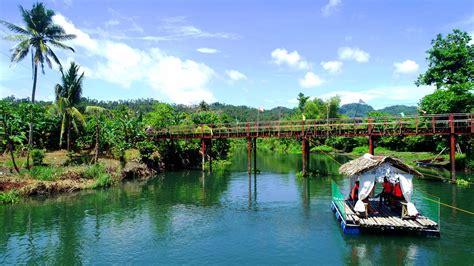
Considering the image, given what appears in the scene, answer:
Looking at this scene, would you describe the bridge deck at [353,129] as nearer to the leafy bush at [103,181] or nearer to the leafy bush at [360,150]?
the leafy bush at [103,181]

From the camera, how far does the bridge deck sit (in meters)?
38.8

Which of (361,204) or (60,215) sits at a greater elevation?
(361,204)

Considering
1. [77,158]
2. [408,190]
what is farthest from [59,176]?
[408,190]

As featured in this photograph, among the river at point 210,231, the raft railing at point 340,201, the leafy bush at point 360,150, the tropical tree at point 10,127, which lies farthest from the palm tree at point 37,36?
the leafy bush at point 360,150

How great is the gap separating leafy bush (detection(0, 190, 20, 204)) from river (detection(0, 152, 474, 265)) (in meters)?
0.74

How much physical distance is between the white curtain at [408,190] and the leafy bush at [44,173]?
30.8 metres

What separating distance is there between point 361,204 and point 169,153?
3962cm

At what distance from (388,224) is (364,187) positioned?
234 cm

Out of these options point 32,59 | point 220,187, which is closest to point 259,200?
point 220,187

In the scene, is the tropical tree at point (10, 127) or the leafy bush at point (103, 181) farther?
the leafy bush at point (103, 181)

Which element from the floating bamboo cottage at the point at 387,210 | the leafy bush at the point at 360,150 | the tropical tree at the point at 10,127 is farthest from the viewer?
the leafy bush at the point at 360,150

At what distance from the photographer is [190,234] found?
21359mm

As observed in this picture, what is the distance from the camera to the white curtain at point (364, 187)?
19.9 m

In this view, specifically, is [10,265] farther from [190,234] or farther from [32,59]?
[32,59]
